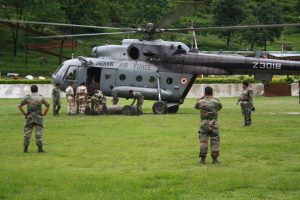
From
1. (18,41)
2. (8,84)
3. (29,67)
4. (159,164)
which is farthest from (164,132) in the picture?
(18,41)

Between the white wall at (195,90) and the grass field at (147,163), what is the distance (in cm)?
2481

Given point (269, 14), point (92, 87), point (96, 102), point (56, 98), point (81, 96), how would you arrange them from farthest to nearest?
1. point (269, 14)
2. point (92, 87)
3. point (96, 102)
4. point (81, 96)
5. point (56, 98)

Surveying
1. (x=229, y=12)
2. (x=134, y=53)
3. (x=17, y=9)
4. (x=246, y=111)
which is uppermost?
(x=229, y=12)

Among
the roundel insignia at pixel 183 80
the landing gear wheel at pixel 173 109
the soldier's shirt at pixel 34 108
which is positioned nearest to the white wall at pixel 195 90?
the landing gear wheel at pixel 173 109

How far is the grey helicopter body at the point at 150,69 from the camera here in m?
29.3

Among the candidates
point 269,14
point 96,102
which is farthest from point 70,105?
point 269,14

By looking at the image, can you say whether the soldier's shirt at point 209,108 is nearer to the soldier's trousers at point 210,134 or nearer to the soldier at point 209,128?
the soldier at point 209,128

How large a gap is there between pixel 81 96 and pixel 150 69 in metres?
3.59

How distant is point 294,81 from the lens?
178 ft

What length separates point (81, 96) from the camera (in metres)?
28.2

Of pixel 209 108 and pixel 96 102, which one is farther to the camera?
pixel 96 102

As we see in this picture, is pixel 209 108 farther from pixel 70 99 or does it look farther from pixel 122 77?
pixel 122 77

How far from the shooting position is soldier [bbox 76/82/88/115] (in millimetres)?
27922

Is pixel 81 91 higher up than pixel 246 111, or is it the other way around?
pixel 81 91
